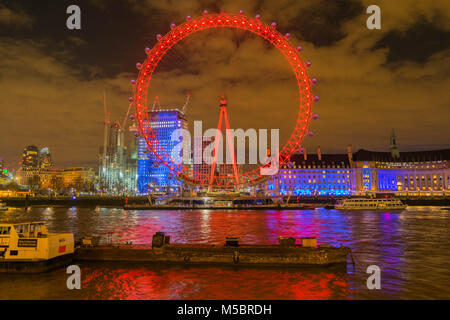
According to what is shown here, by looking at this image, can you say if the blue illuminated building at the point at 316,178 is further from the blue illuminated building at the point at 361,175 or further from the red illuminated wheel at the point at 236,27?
the red illuminated wheel at the point at 236,27

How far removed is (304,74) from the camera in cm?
6175

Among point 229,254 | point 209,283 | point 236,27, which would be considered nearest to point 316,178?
point 236,27

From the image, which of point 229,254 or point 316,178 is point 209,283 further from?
point 316,178

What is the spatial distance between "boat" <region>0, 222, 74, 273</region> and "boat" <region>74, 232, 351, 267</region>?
3.22 meters

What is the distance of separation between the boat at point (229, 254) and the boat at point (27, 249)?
322 cm

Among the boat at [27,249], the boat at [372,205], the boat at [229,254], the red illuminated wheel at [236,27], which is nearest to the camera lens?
the boat at [27,249]

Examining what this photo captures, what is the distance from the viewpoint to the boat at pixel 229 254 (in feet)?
75.7

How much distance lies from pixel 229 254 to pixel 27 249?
13.0 meters

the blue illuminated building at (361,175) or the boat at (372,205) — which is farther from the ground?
the blue illuminated building at (361,175)

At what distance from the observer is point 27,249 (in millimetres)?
21922

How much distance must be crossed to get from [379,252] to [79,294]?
23.2 m

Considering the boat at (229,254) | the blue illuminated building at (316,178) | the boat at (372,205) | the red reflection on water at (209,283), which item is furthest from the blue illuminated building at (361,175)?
the red reflection on water at (209,283)
